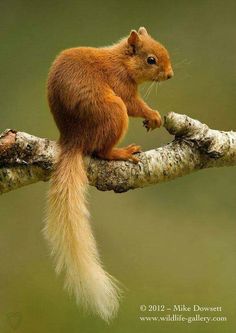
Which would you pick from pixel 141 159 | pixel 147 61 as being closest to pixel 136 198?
pixel 141 159

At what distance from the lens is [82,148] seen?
2.24m

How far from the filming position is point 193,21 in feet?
8.93

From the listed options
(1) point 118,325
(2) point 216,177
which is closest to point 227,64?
(2) point 216,177

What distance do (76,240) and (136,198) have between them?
1.53ft

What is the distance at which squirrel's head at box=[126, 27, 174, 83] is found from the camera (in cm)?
235

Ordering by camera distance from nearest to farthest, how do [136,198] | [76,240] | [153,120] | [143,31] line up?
[76,240] < [153,120] < [143,31] < [136,198]

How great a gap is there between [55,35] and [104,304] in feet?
3.34

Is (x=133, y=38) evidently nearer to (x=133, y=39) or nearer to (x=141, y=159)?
(x=133, y=39)

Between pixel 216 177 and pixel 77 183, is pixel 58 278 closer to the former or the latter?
pixel 77 183

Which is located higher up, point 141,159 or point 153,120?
point 153,120

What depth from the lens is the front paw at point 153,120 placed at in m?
2.30

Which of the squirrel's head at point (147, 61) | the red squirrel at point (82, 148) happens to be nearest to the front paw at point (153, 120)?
the red squirrel at point (82, 148)

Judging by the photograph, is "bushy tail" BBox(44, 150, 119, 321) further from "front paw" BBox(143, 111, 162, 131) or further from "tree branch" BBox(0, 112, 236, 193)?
"front paw" BBox(143, 111, 162, 131)

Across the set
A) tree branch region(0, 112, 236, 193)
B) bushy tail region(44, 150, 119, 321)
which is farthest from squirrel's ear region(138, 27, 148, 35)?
bushy tail region(44, 150, 119, 321)
